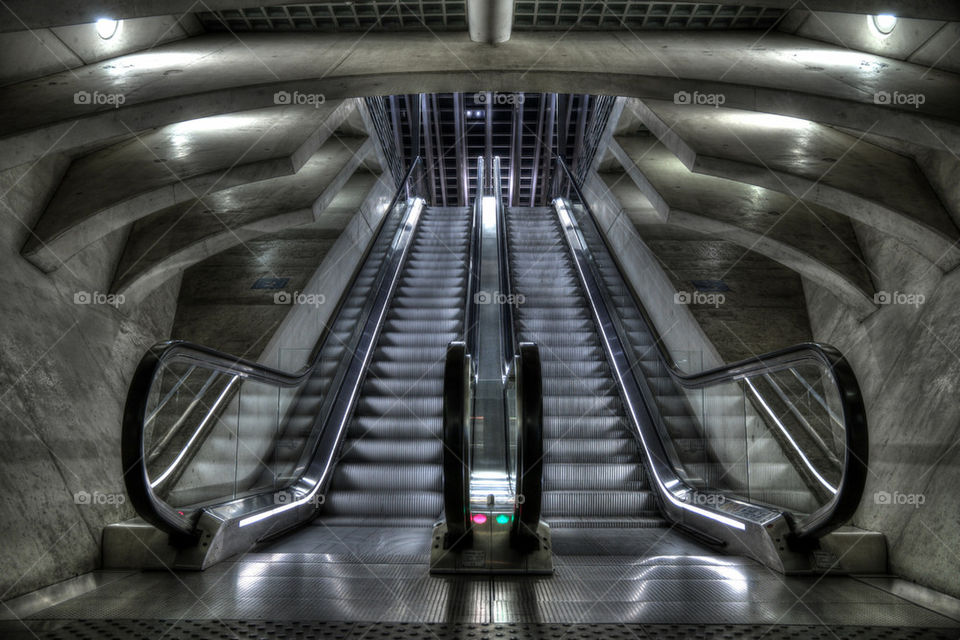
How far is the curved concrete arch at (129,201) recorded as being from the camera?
4.61m

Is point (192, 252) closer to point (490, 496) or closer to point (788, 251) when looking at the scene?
point (490, 496)

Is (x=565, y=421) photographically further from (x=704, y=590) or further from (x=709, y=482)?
(x=704, y=590)

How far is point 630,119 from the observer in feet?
31.3

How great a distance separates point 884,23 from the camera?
197 inches

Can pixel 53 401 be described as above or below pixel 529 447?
above

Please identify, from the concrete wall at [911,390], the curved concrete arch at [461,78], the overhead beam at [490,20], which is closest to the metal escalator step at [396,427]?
the concrete wall at [911,390]

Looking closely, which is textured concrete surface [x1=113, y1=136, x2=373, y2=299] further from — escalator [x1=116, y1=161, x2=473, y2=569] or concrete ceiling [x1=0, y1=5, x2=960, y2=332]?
escalator [x1=116, y1=161, x2=473, y2=569]

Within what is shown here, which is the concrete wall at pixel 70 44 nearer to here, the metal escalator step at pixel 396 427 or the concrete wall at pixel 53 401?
the concrete wall at pixel 53 401

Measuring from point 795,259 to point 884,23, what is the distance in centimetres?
193

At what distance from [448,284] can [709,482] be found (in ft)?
17.4

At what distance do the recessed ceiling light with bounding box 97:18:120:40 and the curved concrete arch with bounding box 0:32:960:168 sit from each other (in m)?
0.19

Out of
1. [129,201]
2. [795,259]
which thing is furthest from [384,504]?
[795,259]

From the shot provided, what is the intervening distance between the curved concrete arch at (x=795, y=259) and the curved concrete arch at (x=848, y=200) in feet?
1.97

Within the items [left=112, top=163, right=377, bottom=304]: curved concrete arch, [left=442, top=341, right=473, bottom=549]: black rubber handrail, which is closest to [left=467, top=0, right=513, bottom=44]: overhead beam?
[left=112, top=163, right=377, bottom=304]: curved concrete arch
